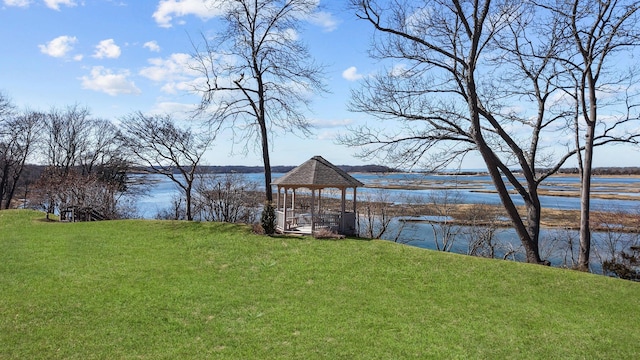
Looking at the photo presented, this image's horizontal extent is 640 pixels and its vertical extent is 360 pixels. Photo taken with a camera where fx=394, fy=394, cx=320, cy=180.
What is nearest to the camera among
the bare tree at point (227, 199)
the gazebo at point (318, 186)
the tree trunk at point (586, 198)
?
the tree trunk at point (586, 198)

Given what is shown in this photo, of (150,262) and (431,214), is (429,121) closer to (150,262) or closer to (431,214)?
(150,262)

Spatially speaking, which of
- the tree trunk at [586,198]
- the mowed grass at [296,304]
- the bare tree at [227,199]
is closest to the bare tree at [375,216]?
the bare tree at [227,199]

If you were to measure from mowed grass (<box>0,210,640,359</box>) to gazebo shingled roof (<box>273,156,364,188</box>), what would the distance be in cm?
239

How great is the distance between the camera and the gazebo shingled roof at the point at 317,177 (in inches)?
588

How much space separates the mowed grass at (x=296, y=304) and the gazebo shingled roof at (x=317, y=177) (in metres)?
2.39

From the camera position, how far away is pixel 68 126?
120ft

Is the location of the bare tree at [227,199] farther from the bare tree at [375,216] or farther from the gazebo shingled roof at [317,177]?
the gazebo shingled roof at [317,177]

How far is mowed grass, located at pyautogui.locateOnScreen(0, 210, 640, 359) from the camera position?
6.81 meters

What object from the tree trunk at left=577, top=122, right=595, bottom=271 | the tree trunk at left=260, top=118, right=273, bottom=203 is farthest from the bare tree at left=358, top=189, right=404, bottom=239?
the tree trunk at left=577, top=122, right=595, bottom=271

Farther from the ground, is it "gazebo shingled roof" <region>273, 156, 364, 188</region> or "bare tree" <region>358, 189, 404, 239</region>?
"gazebo shingled roof" <region>273, 156, 364, 188</region>

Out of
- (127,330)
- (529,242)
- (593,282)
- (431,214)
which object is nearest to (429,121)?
(529,242)

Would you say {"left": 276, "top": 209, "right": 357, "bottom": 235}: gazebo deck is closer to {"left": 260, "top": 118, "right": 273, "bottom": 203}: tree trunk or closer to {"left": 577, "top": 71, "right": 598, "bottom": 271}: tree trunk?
{"left": 260, "top": 118, "right": 273, "bottom": 203}: tree trunk

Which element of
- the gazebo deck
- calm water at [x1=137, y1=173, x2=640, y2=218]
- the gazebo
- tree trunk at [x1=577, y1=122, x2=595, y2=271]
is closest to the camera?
tree trunk at [x1=577, y1=122, x2=595, y2=271]

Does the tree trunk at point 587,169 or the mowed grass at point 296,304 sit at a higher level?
the tree trunk at point 587,169
